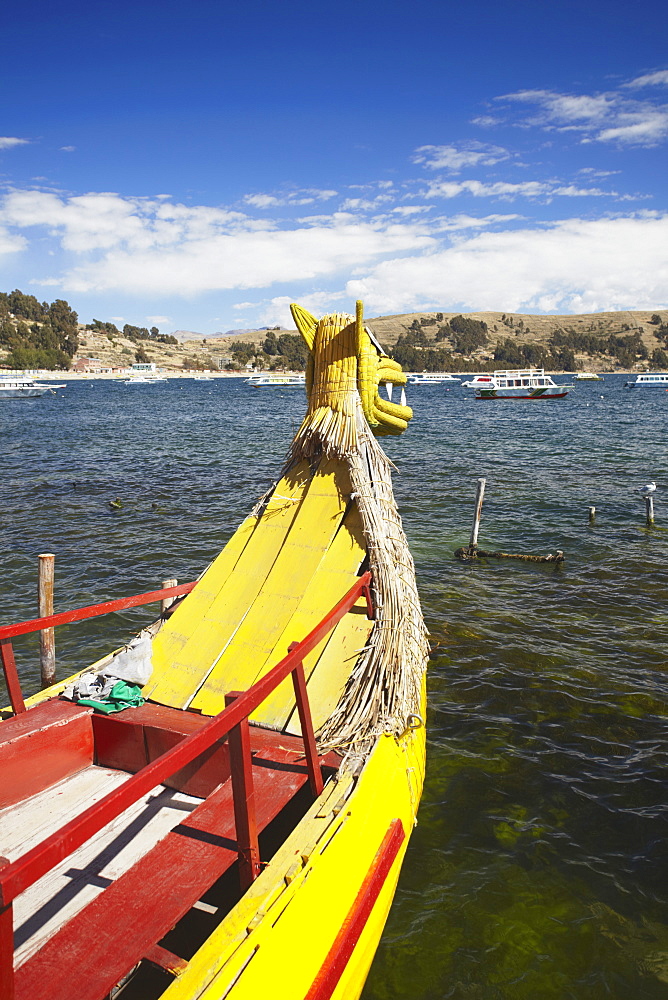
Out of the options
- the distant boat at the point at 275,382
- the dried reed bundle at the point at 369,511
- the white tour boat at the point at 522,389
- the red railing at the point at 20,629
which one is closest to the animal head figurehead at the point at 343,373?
the dried reed bundle at the point at 369,511

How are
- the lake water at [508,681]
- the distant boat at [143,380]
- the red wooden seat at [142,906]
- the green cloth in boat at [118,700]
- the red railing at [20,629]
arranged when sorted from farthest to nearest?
1. the distant boat at [143,380]
2. the green cloth in boat at [118,700]
3. the lake water at [508,681]
4. the red railing at [20,629]
5. the red wooden seat at [142,906]

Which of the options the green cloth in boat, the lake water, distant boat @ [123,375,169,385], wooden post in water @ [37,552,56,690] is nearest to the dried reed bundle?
the lake water

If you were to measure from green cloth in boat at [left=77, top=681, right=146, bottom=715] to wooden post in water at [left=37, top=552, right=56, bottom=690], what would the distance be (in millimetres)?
3853

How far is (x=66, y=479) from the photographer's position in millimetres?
27312

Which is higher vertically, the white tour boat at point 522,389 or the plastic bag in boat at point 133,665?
the white tour boat at point 522,389

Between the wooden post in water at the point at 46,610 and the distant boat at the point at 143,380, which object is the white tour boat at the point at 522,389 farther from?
the distant boat at the point at 143,380

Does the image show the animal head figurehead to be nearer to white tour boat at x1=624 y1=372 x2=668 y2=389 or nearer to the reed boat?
the reed boat

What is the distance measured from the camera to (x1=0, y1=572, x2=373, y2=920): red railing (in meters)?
2.28

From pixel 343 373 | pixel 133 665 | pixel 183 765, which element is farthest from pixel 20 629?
pixel 343 373

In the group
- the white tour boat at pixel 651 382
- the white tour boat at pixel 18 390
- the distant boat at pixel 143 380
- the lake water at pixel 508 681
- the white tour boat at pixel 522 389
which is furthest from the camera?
the distant boat at pixel 143 380

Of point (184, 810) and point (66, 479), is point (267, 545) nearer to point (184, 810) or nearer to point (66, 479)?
point (184, 810)

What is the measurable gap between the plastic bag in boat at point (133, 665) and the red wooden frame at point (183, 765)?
139cm

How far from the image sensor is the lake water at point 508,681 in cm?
564

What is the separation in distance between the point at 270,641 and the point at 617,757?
519 centimetres
